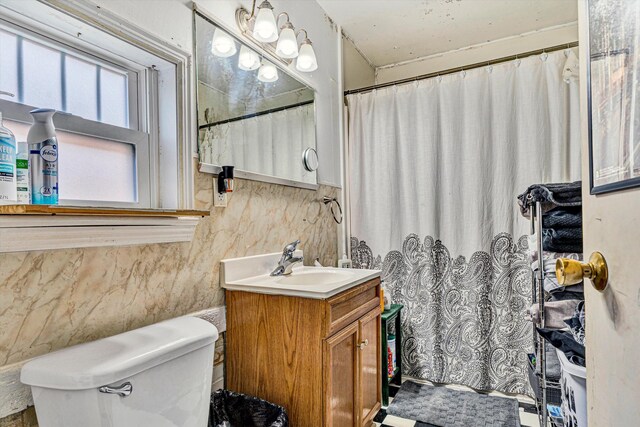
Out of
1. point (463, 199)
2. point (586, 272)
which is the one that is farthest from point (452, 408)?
point (586, 272)

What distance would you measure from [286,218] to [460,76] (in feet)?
4.67

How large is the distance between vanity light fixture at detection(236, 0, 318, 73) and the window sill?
907 millimetres

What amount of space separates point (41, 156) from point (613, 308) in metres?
1.28

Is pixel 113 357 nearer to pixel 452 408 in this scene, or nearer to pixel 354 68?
pixel 452 408

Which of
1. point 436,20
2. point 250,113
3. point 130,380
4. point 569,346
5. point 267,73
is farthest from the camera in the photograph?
point 436,20

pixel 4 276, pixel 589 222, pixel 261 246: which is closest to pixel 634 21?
pixel 589 222

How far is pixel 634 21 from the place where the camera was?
1.66 feet

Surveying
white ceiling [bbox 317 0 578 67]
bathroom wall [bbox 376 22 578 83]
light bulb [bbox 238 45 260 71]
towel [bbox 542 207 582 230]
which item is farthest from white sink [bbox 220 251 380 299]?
bathroom wall [bbox 376 22 578 83]

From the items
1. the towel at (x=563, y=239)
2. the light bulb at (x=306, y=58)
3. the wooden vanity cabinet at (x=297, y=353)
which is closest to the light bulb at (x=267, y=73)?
the light bulb at (x=306, y=58)

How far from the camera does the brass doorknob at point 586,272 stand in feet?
1.95

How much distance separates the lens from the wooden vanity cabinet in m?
1.30

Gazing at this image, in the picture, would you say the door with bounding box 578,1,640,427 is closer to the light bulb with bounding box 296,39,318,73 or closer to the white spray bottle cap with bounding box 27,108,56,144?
the white spray bottle cap with bounding box 27,108,56,144

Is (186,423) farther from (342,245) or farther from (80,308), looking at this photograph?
(342,245)

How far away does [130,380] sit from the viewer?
80 centimetres
